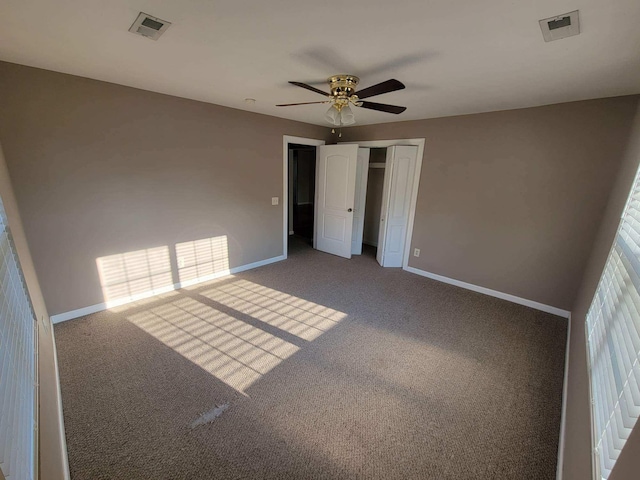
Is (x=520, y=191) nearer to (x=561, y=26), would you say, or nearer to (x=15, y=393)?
(x=561, y=26)

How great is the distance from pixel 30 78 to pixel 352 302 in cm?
361

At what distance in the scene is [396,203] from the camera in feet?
13.6

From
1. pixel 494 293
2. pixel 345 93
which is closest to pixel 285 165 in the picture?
pixel 345 93

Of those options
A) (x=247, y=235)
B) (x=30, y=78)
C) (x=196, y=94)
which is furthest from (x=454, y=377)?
(x=30, y=78)

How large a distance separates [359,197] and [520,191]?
2309 mm

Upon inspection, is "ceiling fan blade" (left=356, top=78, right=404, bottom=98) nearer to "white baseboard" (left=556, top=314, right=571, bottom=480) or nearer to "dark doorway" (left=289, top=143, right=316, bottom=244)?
"white baseboard" (left=556, top=314, right=571, bottom=480)

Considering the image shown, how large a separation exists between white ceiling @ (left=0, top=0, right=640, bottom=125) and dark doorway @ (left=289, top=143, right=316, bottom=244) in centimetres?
330

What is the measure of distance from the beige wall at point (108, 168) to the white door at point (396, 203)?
1972 mm

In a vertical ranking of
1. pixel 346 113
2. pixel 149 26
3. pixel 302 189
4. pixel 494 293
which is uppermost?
pixel 149 26

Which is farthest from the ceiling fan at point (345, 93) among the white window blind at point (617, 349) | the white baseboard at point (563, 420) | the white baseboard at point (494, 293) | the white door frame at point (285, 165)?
the white baseboard at point (494, 293)

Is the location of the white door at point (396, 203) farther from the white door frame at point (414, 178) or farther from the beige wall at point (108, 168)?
the beige wall at point (108, 168)

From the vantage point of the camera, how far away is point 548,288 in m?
3.06

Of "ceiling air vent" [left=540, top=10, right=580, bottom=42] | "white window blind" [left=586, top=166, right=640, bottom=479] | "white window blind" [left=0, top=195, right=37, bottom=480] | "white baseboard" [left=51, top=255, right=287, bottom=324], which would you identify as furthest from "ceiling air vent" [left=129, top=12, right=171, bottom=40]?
"white baseboard" [left=51, top=255, right=287, bottom=324]

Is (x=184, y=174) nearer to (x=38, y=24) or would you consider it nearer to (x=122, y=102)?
(x=122, y=102)
